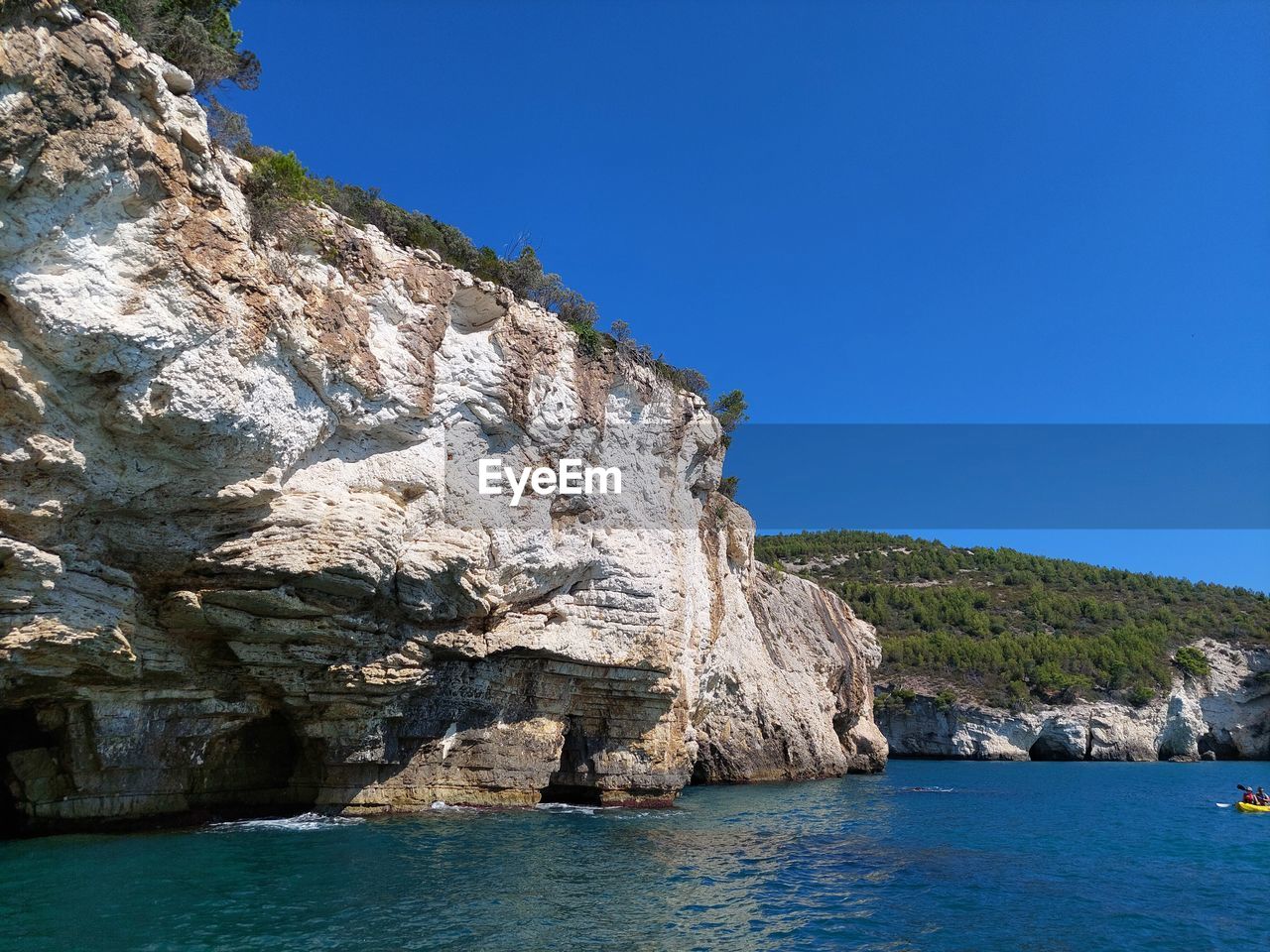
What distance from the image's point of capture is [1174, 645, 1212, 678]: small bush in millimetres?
66625

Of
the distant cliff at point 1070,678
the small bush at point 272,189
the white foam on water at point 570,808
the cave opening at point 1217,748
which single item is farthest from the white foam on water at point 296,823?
the cave opening at point 1217,748


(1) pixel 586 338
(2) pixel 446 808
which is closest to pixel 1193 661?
(1) pixel 586 338

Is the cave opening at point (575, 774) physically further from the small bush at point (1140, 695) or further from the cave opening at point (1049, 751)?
the small bush at point (1140, 695)

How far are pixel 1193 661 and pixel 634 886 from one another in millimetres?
70885

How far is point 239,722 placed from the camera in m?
18.7

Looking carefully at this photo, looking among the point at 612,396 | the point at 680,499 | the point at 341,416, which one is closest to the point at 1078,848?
the point at 680,499

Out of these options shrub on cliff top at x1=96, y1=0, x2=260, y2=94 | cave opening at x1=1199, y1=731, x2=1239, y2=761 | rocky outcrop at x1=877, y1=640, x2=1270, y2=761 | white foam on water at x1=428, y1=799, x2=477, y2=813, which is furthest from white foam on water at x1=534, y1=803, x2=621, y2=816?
cave opening at x1=1199, y1=731, x2=1239, y2=761

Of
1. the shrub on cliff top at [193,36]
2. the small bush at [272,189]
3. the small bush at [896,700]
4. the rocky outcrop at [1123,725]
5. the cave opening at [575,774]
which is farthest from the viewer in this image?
the small bush at [896,700]

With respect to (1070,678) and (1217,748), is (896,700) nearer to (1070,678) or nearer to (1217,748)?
(1070,678)

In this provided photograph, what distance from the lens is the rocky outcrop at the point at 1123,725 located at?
6575cm

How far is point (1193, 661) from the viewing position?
2638 inches

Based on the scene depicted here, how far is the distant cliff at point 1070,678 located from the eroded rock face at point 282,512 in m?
47.8

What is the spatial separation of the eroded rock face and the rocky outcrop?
1877 inches

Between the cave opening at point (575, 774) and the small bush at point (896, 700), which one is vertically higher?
the small bush at point (896, 700)
